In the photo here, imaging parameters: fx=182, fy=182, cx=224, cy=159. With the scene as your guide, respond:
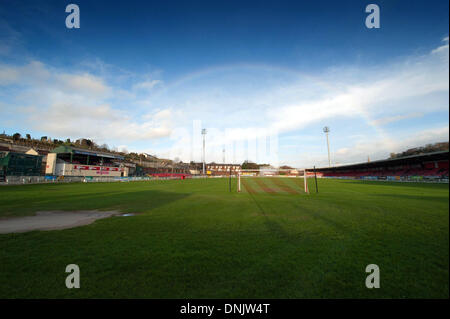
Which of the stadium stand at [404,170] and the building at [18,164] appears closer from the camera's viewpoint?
the building at [18,164]

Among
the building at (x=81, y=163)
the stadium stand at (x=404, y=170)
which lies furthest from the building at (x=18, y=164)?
the stadium stand at (x=404, y=170)

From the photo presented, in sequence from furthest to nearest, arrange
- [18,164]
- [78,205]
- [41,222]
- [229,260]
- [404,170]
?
[404,170]
[18,164]
[78,205]
[41,222]
[229,260]

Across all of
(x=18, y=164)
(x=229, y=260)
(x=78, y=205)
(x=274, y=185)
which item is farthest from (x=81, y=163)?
(x=229, y=260)

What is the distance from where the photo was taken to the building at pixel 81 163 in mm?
41531

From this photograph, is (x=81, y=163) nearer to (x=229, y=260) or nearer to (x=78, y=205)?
(x=78, y=205)

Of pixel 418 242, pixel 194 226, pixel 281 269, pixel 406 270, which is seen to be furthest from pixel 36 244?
pixel 418 242

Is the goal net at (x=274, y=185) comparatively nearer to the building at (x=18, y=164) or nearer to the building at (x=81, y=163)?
the building at (x=18, y=164)

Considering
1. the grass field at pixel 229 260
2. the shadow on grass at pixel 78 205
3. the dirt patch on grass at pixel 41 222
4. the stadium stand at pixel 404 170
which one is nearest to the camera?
the grass field at pixel 229 260

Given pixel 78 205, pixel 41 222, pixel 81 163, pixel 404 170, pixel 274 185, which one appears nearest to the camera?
pixel 41 222

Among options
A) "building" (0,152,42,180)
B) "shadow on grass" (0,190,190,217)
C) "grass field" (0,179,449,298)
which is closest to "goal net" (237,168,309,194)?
"shadow on grass" (0,190,190,217)

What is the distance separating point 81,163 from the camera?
157ft

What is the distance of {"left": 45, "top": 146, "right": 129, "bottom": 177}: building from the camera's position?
136ft
